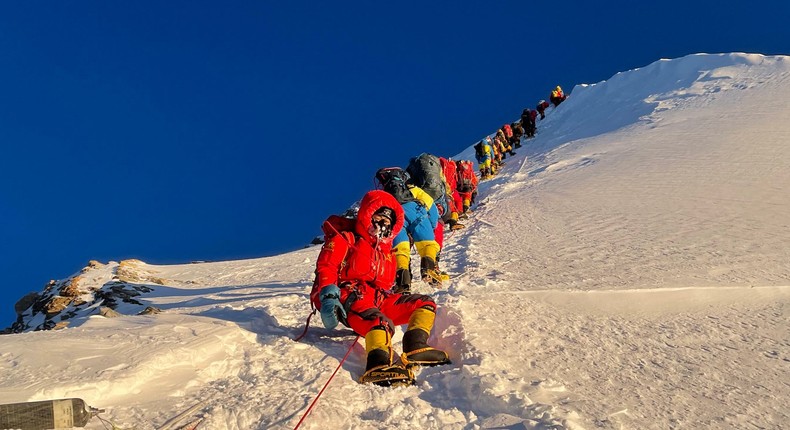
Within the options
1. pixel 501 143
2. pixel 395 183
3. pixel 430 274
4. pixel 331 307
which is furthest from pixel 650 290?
pixel 501 143

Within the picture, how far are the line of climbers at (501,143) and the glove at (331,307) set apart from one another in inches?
535

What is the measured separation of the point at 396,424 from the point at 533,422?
594 mm

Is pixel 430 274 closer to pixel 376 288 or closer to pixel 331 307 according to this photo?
pixel 376 288

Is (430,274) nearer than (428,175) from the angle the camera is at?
Yes

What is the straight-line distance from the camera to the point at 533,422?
2.10 metres

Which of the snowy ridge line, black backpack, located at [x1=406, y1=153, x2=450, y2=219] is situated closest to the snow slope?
the snowy ridge line

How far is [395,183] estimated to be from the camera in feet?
18.1

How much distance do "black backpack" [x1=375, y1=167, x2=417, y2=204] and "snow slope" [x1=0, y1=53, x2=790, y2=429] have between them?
1.03 m

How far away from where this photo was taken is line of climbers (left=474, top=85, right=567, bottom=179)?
16.6m

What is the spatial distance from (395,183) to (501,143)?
50.7ft

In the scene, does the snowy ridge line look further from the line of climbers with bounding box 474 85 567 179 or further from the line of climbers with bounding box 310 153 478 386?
the line of climbers with bounding box 474 85 567 179

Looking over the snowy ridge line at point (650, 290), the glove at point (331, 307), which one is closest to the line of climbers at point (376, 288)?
the glove at point (331, 307)

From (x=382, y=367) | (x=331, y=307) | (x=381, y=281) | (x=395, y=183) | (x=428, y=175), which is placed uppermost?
(x=428, y=175)

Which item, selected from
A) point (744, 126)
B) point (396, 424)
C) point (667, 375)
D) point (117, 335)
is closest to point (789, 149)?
point (744, 126)
